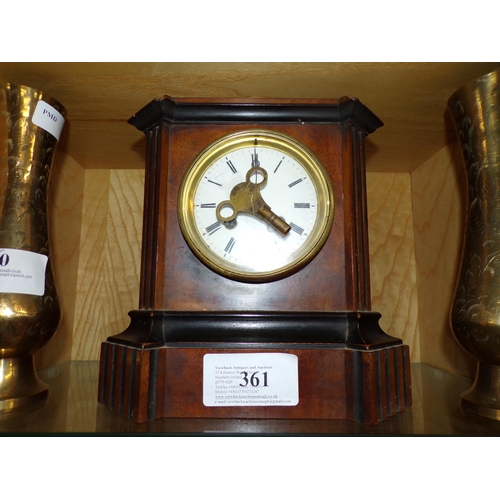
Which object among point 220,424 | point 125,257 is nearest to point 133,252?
point 125,257

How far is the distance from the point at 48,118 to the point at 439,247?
39.2 inches

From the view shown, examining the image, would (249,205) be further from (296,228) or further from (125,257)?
(125,257)

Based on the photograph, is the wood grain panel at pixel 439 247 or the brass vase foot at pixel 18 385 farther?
the wood grain panel at pixel 439 247

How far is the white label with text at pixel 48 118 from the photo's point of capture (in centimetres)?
82

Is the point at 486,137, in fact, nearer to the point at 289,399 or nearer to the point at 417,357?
the point at 289,399

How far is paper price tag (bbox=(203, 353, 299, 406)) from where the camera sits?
2.33ft

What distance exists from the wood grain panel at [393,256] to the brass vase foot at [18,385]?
89 cm

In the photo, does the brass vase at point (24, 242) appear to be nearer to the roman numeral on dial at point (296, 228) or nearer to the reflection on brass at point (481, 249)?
the roman numeral on dial at point (296, 228)

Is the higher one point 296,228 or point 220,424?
point 296,228

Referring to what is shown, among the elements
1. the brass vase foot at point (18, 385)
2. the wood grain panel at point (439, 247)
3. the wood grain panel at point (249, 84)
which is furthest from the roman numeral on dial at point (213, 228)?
the wood grain panel at point (439, 247)

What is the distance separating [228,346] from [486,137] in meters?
0.58

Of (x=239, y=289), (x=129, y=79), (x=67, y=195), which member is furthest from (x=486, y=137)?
(x=67, y=195)

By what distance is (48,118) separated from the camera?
0.83 meters

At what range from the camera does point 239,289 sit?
768 millimetres
